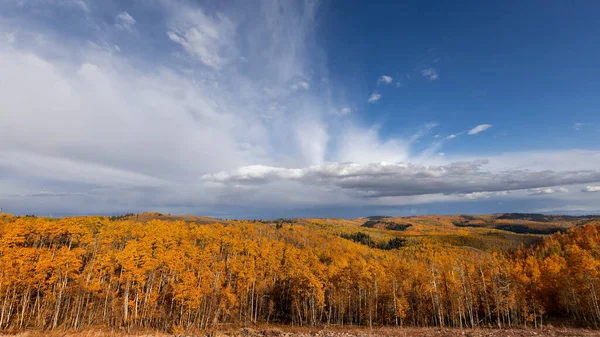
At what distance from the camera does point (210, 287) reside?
7375 cm

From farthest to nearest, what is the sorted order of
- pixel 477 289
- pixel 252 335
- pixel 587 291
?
pixel 477 289
pixel 587 291
pixel 252 335

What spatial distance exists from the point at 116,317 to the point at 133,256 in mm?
13923

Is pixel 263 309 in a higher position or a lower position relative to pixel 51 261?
lower

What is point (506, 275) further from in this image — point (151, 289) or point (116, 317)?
point (116, 317)

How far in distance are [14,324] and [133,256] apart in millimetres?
25279

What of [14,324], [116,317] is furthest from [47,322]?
[116,317]

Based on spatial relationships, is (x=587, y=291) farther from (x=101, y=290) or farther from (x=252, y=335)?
(x=101, y=290)

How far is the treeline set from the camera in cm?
6234

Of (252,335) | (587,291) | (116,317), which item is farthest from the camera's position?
(587,291)

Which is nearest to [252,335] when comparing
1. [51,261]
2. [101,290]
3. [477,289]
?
[101,290]

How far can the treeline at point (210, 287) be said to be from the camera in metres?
62.3

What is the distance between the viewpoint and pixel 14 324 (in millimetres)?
58750

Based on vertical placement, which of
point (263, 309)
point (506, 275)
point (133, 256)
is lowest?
point (263, 309)

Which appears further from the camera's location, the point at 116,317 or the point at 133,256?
the point at 133,256
